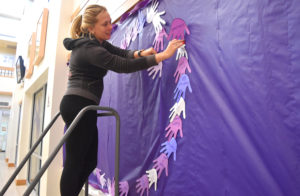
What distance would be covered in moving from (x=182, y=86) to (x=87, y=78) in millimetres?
484

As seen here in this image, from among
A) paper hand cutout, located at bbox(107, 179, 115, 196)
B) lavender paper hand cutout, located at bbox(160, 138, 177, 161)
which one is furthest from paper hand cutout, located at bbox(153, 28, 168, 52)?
paper hand cutout, located at bbox(107, 179, 115, 196)

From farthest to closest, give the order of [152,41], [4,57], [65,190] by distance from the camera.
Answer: [4,57] < [152,41] < [65,190]

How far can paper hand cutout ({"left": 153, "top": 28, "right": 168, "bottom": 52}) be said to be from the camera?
1.19 m

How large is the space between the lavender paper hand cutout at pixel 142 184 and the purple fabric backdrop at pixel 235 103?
4cm

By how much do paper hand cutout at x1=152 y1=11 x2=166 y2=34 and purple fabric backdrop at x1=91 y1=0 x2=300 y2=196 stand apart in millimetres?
29

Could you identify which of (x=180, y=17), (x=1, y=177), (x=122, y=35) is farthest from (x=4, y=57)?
(x=180, y=17)

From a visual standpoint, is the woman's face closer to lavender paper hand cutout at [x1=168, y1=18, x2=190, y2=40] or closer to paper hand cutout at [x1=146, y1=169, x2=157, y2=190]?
lavender paper hand cutout at [x1=168, y1=18, x2=190, y2=40]

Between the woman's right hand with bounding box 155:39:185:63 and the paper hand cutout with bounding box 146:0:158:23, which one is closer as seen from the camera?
the woman's right hand with bounding box 155:39:185:63

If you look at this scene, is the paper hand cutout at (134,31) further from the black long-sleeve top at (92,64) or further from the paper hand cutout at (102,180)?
the paper hand cutout at (102,180)

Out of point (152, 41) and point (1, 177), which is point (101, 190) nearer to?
point (152, 41)

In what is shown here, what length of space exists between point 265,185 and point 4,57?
10899 mm

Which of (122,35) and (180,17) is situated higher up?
(122,35)

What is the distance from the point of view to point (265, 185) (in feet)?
2.23

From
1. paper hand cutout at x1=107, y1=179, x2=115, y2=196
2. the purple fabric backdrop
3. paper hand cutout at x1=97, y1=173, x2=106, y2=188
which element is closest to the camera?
the purple fabric backdrop
